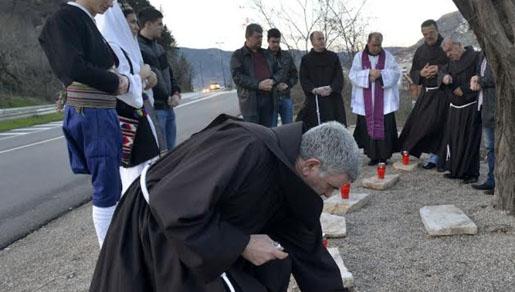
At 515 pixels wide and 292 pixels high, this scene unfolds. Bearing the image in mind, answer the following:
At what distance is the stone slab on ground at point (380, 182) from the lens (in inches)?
218

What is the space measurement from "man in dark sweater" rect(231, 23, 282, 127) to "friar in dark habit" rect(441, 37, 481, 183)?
212 centimetres

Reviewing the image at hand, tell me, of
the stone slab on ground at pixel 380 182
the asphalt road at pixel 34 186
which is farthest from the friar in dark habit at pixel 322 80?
the asphalt road at pixel 34 186

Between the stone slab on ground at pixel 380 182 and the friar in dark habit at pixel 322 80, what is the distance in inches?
62.1

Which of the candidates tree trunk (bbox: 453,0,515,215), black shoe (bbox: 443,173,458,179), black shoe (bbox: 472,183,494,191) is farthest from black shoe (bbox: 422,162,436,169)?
tree trunk (bbox: 453,0,515,215)

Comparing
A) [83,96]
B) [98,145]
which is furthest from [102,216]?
[83,96]

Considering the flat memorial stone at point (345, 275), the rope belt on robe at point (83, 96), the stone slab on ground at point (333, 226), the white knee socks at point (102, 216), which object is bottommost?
the stone slab on ground at point (333, 226)

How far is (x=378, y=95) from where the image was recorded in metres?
6.93

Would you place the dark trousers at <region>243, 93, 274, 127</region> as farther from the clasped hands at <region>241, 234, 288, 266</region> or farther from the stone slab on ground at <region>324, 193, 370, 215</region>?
the clasped hands at <region>241, 234, 288, 266</region>

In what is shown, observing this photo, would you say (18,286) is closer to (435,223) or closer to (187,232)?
(187,232)

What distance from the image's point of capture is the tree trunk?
12.8 ft

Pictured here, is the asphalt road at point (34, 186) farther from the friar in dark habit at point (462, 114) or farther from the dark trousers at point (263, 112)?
the friar in dark habit at point (462, 114)

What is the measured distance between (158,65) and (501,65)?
10.5 ft

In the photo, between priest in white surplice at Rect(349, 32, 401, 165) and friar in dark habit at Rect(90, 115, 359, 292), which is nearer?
friar in dark habit at Rect(90, 115, 359, 292)

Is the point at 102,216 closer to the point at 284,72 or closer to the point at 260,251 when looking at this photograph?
the point at 260,251
